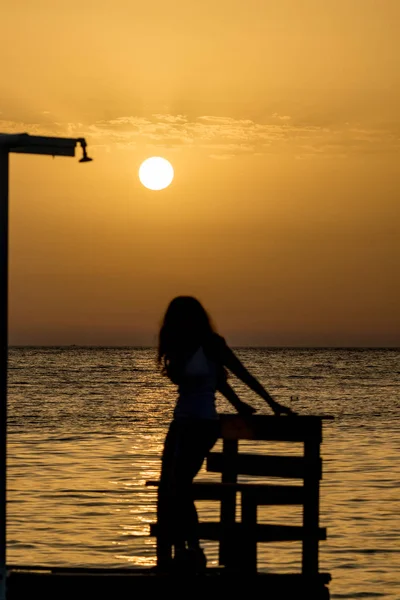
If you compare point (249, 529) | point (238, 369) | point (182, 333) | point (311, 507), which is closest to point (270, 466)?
point (311, 507)

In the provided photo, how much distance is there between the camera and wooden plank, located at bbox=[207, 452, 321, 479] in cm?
980

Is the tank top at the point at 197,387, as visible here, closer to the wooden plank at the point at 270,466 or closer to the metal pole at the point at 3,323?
the wooden plank at the point at 270,466

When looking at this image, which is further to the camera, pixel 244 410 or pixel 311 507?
pixel 244 410

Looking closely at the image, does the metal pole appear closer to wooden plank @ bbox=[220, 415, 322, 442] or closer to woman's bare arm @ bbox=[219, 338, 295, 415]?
woman's bare arm @ bbox=[219, 338, 295, 415]

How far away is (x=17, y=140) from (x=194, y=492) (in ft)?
10.8

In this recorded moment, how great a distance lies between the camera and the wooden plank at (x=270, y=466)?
980 cm

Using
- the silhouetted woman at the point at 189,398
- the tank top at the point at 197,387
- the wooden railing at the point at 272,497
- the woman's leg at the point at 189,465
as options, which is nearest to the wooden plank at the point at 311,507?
the wooden railing at the point at 272,497

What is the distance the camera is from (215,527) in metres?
9.85

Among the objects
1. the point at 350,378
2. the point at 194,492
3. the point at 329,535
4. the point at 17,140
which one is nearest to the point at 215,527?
the point at 194,492

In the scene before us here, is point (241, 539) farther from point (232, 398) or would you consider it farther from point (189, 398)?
point (189, 398)

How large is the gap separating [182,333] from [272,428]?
4.01ft

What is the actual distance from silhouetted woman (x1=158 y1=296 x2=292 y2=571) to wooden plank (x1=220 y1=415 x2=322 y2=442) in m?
0.38

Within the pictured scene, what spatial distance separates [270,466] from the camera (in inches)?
398

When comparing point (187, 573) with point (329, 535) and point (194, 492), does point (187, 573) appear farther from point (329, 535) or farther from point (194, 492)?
point (329, 535)
